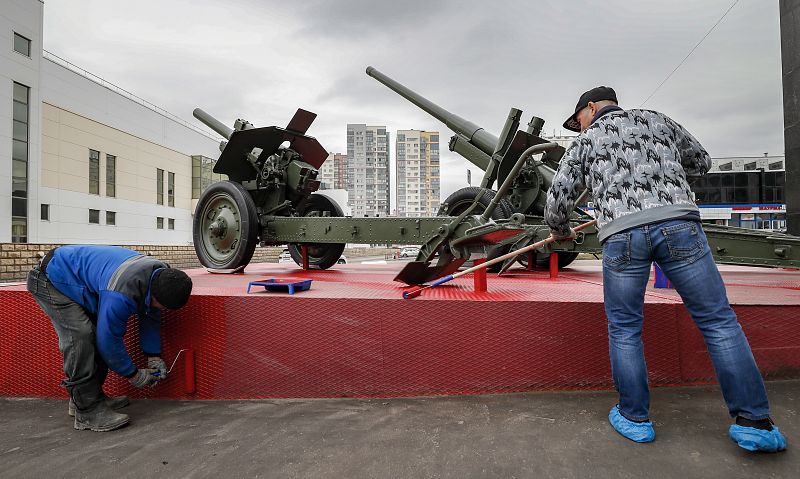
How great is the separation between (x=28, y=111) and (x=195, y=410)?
86.7 ft

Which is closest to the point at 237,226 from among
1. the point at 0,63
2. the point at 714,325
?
the point at 714,325

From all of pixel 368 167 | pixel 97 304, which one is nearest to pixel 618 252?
pixel 97 304

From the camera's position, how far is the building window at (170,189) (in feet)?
110

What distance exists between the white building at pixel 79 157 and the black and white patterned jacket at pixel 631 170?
1024 inches

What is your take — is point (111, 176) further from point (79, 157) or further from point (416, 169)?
point (416, 169)

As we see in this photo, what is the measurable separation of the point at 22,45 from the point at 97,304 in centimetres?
2672

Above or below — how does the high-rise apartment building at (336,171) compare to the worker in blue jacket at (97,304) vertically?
above

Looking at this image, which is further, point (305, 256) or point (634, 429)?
point (305, 256)

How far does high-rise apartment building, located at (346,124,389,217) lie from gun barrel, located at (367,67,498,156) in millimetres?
49018

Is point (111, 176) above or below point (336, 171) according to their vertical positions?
below

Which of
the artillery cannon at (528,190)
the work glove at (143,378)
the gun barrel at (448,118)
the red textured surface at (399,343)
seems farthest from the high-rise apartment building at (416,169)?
the work glove at (143,378)

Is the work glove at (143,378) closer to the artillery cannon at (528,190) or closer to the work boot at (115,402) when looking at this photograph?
the work boot at (115,402)

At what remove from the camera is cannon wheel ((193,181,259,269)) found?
4.63 metres

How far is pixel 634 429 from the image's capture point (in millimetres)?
1972
